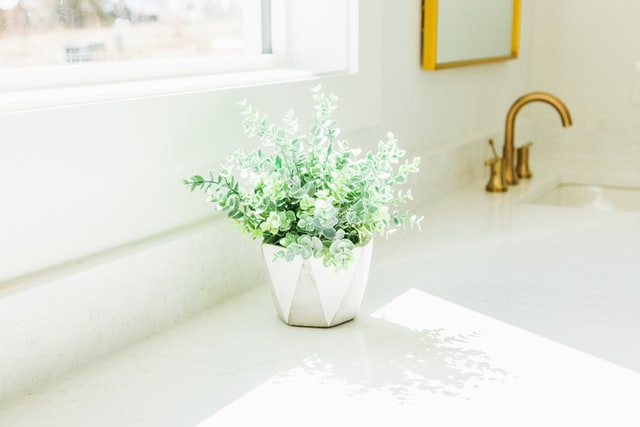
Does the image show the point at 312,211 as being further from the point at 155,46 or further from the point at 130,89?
the point at 155,46

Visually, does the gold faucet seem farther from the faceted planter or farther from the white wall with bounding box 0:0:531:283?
the faceted planter

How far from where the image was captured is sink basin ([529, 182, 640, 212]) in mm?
2098

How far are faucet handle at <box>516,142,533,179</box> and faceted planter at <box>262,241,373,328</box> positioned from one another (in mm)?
1117

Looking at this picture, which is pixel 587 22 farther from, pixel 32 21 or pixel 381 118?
pixel 32 21

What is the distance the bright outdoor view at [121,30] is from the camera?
1.00 m

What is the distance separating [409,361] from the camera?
92 centimetres

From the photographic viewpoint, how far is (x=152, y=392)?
2.79ft

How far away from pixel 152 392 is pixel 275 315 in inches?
10.3

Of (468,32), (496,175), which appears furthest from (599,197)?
(468,32)

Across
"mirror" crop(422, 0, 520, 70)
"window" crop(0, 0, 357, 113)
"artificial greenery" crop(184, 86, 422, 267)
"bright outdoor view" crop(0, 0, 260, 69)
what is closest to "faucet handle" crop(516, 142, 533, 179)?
"mirror" crop(422, 0, 520, 70)

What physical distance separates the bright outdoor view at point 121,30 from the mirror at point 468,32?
17.5 inches

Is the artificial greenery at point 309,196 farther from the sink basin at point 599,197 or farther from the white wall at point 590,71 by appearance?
the white wall at point 590,71

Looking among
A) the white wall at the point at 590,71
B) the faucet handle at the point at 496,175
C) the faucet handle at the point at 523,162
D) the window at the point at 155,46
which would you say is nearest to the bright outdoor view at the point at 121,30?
the window at the point at 155,46

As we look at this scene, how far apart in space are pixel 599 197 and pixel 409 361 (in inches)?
53.7
